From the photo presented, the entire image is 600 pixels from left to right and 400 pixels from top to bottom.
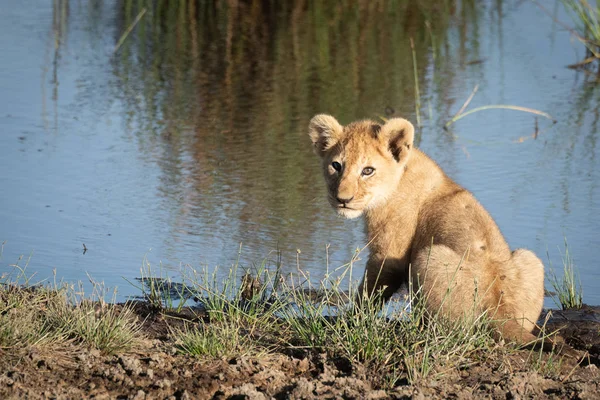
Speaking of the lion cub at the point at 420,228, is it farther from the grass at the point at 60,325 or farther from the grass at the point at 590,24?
the grass at the point at 590,24

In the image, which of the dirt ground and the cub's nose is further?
→ the cub's nose

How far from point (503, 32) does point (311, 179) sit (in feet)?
28.4

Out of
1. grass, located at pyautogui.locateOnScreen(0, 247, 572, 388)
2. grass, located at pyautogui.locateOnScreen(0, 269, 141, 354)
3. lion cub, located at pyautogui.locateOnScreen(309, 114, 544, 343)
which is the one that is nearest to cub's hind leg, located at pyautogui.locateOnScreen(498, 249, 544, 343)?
lion cub, located at pyautogui.locateOnScreen(309, 114, 544, 343)

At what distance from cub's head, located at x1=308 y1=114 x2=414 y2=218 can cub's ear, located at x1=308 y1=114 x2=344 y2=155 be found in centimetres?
9

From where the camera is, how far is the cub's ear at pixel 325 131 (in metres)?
6.83

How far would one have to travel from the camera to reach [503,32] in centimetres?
1744

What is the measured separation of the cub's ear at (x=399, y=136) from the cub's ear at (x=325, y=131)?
38cm

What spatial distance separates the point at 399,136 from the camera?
6.60 meters

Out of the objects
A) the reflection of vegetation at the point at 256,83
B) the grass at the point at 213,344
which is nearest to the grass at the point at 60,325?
the grass at the point at 213,344

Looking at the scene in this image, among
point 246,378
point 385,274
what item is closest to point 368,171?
point 385,274

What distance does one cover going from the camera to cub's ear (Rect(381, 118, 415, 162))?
6.52m

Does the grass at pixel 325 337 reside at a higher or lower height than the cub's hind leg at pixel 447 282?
lower

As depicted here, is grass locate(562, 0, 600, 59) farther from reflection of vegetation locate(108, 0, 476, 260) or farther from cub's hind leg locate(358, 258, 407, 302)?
cub's hind leg locate(358, 258, 407, 302)

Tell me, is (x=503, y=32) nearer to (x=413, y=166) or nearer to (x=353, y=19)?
(x=353, y=19)
